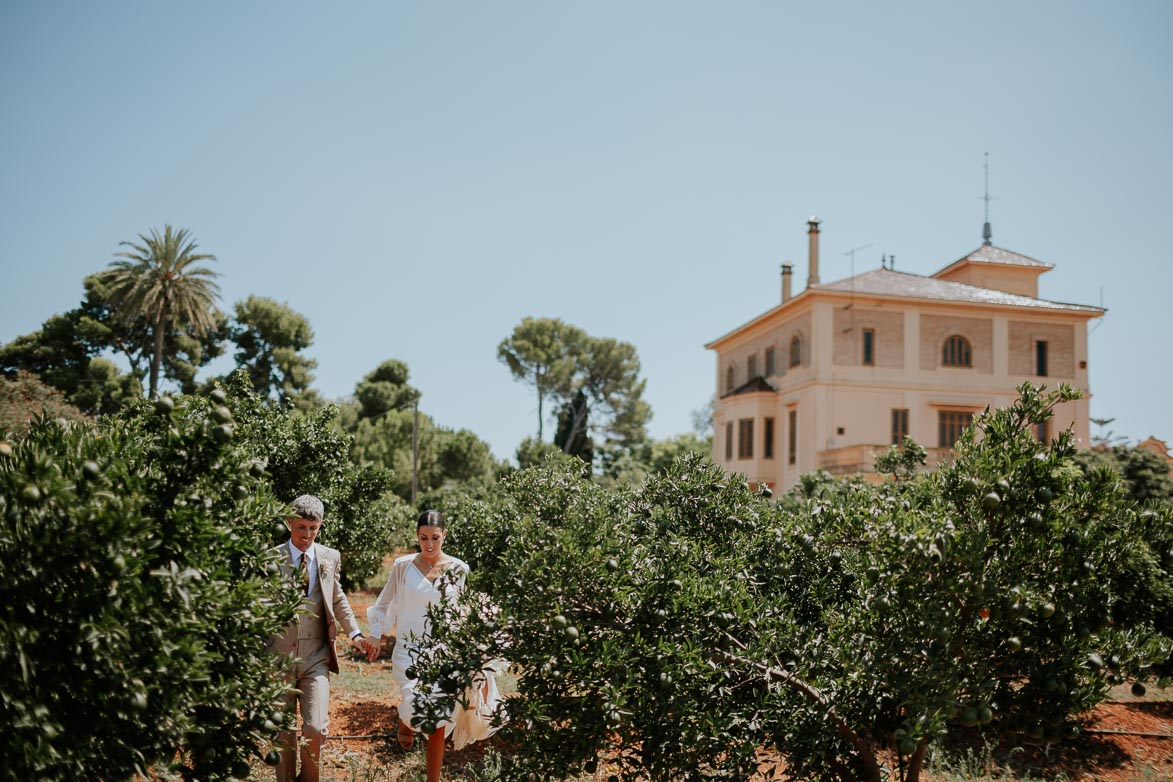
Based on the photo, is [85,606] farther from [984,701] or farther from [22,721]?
[984,701]

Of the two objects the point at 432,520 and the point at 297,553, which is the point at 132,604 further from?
the point at 432,520

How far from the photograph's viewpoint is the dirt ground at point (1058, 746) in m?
7.50

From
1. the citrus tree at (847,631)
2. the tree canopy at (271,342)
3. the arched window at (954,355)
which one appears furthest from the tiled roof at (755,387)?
the citrus tree at (847,631)

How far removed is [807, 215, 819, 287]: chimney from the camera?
Answer: 4044cm

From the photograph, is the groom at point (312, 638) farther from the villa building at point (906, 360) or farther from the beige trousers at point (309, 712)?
the villa building at point (906, 360)

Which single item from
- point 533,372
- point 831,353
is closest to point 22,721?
point 831,353

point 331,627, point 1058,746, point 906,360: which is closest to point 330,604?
point 331,627

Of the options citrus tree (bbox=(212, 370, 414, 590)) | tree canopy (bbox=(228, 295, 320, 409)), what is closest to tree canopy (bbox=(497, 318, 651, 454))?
tree canopy (bbox=(228, 295, 320, 409))

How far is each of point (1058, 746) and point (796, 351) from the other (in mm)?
31669

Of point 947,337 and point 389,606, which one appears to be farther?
point 947,337

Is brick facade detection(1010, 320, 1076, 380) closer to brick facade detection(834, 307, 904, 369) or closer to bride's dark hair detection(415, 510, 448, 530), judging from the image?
brick facade detection(834, 307, 904, 369)

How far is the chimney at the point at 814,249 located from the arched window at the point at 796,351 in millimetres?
2687

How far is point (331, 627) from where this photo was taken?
5.94 metres

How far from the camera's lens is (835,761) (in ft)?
15.4
